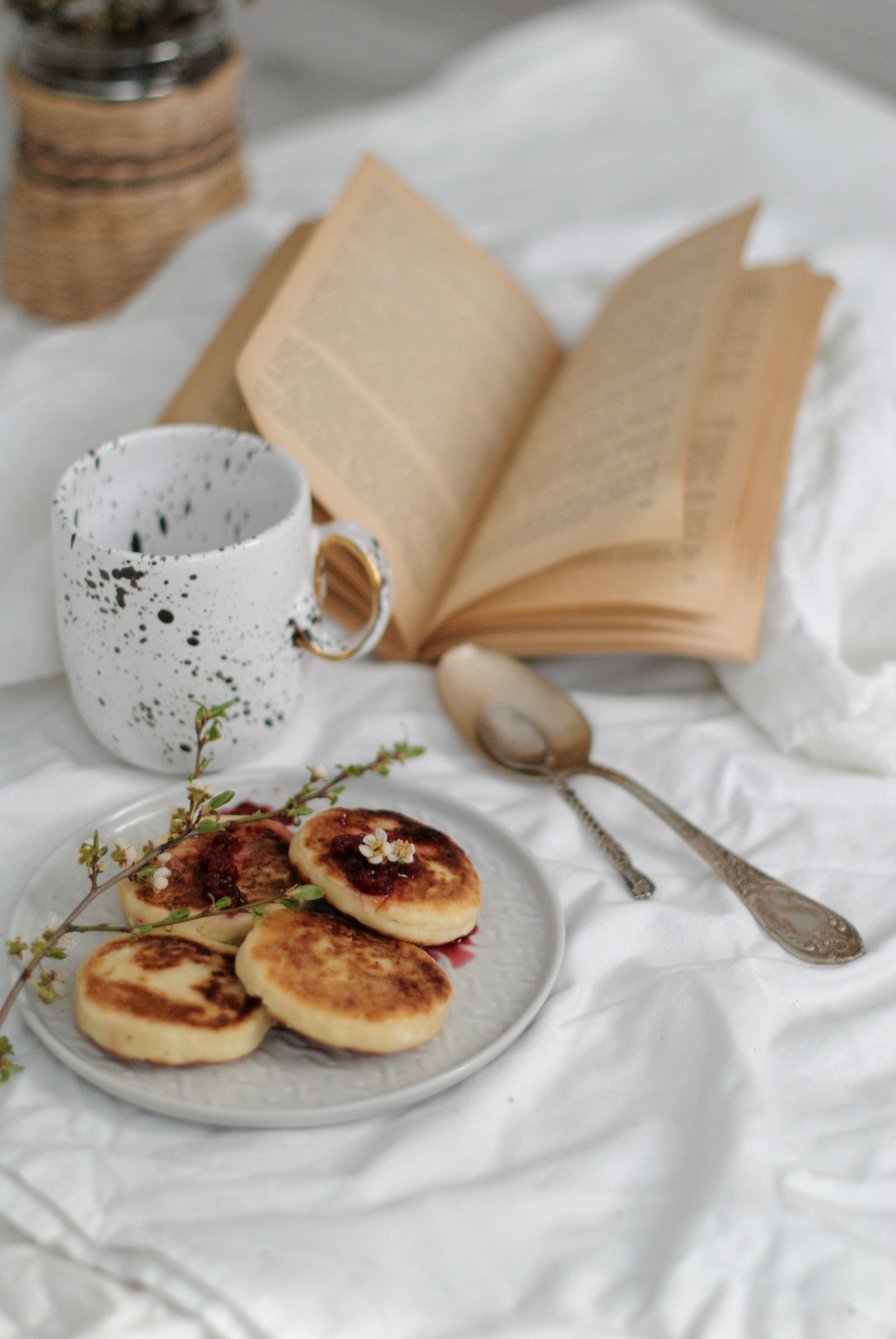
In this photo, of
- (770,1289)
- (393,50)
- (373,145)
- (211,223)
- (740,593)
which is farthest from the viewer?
(393,50)

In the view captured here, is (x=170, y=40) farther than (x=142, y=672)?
Yes

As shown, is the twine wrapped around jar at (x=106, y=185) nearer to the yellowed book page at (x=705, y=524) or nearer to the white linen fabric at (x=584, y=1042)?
the white linen fabric at (x=584, y=1042)

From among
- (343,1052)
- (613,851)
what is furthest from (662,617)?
(343,1052)

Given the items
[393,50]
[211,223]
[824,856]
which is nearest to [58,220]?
[211,223]

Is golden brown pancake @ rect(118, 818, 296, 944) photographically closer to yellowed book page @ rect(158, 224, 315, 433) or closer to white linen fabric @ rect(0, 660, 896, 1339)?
white linen fabric @ rect(0, 660, 896, 1339)

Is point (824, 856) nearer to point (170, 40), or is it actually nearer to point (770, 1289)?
point (770, 1289)

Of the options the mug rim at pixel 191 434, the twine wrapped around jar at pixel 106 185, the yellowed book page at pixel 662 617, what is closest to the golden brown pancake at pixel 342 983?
the mug rim at pixel 191 434

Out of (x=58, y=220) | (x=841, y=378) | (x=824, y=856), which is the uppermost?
(x=58, y=220)

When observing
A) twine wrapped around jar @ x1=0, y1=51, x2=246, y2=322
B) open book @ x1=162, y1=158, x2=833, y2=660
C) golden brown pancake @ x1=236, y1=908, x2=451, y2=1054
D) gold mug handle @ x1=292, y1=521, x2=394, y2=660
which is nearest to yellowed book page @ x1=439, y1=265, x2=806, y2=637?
open book @ x1=162, y1=158, x2=833, y2=660
